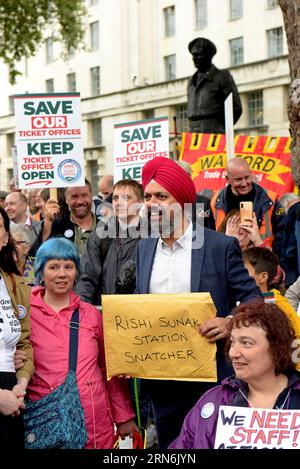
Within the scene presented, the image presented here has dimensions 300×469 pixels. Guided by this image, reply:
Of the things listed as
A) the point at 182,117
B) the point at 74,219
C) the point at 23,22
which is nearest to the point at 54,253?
the point at 74,219

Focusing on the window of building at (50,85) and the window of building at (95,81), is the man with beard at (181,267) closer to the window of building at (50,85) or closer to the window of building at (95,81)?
the window of building at (95,81)

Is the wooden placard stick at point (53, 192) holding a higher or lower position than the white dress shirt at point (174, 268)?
higher

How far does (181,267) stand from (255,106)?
40076 millimetres

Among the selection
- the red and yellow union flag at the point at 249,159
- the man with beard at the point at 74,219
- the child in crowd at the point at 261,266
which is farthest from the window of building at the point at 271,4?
the child in crowd at the point at 261,266

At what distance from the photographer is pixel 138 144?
371 inches

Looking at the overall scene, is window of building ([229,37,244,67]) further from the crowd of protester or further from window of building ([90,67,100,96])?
the crowd of protester

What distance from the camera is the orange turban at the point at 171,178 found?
14.8 feet

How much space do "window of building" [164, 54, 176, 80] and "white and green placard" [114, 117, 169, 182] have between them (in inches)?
1630

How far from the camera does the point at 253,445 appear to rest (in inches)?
145

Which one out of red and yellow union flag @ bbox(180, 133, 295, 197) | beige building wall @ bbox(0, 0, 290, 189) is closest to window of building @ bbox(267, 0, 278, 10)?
beige building wall @ bbox(0, 0, 290, 189)

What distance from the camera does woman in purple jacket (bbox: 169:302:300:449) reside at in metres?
3.78

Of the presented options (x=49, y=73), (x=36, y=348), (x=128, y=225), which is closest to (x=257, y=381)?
(x=36, y=348)

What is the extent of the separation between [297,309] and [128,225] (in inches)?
65.2
